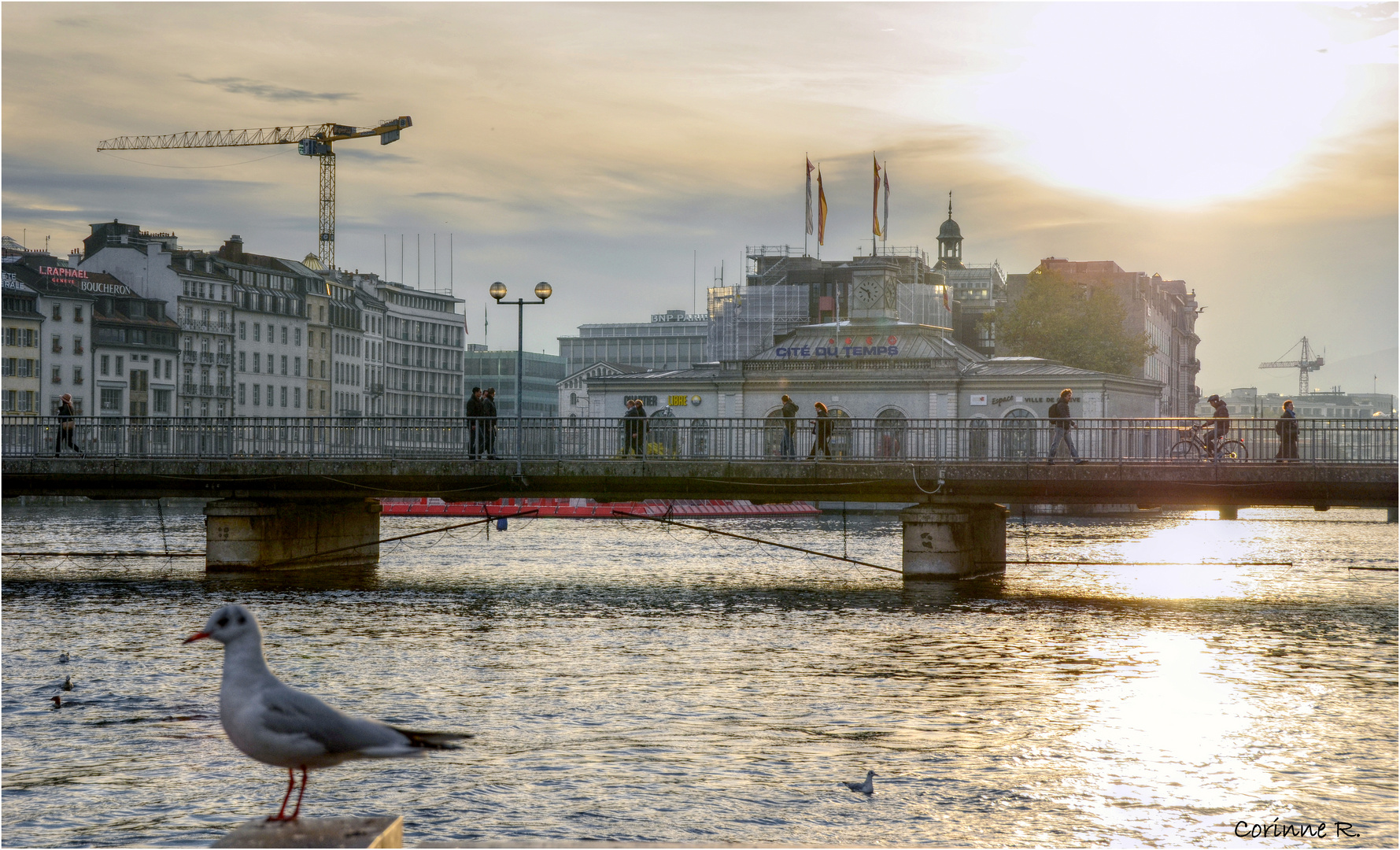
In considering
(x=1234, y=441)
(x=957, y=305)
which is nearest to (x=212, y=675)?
(x=1234, y=441)

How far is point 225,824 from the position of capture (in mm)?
11586

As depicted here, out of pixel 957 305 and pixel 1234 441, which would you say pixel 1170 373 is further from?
pixel 1234 441

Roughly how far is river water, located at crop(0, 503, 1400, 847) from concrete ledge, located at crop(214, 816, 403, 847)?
138 inches

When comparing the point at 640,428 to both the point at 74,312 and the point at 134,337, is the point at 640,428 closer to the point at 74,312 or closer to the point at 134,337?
the point at 74,312

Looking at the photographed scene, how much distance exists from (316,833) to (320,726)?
1.66ft

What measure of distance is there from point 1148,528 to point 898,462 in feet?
142

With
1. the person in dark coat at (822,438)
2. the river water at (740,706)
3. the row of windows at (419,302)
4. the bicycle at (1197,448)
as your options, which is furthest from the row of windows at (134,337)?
the bicycle at (1197,448)

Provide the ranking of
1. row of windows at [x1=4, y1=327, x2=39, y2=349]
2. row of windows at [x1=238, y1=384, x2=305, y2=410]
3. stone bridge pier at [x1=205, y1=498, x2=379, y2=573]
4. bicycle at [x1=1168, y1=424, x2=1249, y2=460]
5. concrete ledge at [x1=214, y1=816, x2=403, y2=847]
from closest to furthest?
concrete ledge at [x1=214, y1=816, x2=403, y2=847], bicycle at [x1=1168, y1=424, x2=1249, y2=460], stone bridge pier at [x1=205, y1=498, x2=379, y2=573], row of windows at [x1=4, y1=327, x2=39, y2=349], row of windows at [x1=238, y1=384, x2=305, y2=410]

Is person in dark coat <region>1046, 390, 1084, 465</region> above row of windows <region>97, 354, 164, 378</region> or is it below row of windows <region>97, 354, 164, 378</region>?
below

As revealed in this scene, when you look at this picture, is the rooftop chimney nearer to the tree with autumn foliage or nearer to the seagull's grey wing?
the tree with autumn foliage

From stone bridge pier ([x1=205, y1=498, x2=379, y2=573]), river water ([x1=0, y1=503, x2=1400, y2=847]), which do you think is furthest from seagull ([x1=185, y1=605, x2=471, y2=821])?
stone bridge pier ([x1=205, y1=498, x2=379, y2=573])

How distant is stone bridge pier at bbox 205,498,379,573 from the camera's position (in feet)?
123

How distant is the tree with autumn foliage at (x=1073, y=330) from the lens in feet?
303

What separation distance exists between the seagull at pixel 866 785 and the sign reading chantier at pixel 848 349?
212ft
